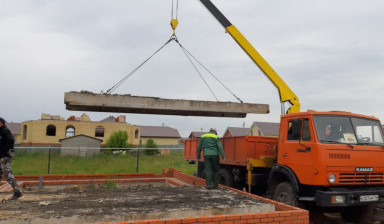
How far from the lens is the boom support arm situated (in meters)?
9.82

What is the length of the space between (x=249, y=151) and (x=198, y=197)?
2.14 meters

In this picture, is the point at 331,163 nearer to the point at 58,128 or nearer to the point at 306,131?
the point at 306,131

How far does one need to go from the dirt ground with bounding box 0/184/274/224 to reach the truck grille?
1.50 m

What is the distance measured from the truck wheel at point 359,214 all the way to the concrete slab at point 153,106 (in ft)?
12.1

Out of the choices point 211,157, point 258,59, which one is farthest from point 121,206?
point 258,59

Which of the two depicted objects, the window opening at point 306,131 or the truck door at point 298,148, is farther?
the window opening at point 306,131

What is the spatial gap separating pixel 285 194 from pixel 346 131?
1812mm

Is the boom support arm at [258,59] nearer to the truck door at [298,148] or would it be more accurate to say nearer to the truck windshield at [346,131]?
the truck door at [298,148]

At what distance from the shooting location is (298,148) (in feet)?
21.7

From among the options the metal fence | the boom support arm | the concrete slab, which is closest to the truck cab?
the concrete slab

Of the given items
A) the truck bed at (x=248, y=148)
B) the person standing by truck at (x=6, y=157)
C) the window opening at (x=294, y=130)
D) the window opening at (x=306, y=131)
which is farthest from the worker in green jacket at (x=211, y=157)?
the person standing by truck at (x=6, y=157)

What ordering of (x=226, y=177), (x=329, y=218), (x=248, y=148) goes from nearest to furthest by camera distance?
(x=329, y=218) → (x=248, y=148) → (x=226, y=177)

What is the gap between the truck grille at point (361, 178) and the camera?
609 cm

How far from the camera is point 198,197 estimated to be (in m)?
6.76
